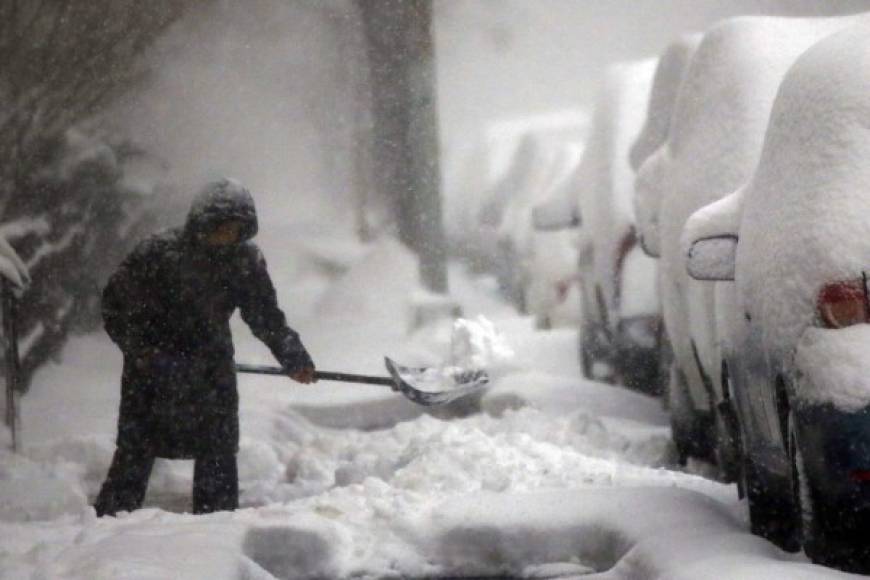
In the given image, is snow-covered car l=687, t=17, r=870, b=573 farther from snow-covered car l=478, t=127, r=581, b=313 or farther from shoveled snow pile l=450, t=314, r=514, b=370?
snow-covered car l=478, t=127, r=581, b=313

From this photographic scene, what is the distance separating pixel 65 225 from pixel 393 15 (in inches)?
122

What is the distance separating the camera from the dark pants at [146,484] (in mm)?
5129

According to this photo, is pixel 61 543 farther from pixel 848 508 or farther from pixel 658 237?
pixel 658 237

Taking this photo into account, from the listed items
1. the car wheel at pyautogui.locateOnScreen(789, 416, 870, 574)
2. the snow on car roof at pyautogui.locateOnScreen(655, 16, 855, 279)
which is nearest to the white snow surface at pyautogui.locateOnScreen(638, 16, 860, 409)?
the snow on car roof at pyautogui.locateOnScreen(655, 16, 855, 279)

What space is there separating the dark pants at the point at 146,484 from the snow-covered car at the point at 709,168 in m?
1.87

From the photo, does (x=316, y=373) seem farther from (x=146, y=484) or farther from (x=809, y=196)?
(x=809, y=196)

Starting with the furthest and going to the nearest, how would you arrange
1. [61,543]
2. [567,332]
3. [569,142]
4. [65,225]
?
[569,142]
[567,332]
[65,225]
[61,543]

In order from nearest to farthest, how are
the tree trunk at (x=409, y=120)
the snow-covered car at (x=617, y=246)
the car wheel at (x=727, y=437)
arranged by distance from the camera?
the car wheel at (x=727, y=437) → the snow-covered car at (x=617, y=246) → the tree trunk at (x=409, y=120)

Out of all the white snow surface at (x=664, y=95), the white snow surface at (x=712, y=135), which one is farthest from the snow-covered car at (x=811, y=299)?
the white snow surface at (x=664, y=95)

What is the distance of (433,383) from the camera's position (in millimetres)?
6113

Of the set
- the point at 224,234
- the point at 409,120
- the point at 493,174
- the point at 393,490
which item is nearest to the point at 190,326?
the point at 224,234

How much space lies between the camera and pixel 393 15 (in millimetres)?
10734

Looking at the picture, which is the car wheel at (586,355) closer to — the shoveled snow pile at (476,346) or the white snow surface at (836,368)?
the shoveled snow pile at (476,346)

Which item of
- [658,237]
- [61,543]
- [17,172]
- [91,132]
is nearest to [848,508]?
[61,543]
